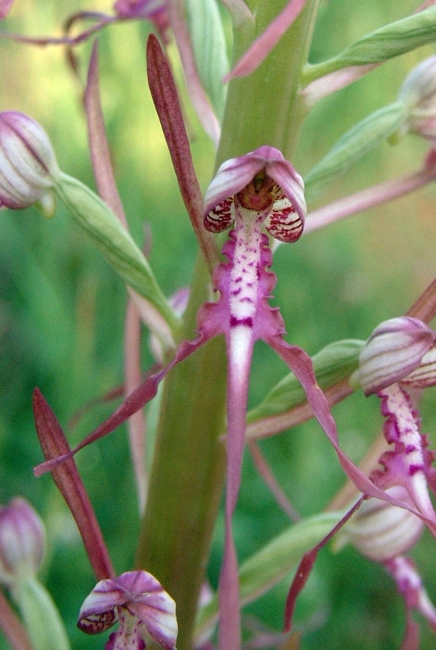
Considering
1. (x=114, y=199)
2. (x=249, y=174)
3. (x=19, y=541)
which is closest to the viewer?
(x=249, y=174)

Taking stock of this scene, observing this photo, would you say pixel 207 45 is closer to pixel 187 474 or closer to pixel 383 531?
pixel 187 474

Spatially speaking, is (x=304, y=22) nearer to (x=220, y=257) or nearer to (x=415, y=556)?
(x=220, y=257)

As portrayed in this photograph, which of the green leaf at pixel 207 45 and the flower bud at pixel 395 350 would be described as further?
the green leaf at pixel 207 45

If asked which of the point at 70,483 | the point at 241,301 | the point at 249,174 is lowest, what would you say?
the point at 70,483

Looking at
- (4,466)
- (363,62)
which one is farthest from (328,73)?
(4,466)

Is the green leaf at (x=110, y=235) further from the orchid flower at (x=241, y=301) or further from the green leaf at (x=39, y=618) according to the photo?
the green leaf at (x=39, y=618)

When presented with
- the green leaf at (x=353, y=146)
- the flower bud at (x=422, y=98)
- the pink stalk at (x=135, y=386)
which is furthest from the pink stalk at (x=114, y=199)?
→ the flower bud at (x=422, y=98)

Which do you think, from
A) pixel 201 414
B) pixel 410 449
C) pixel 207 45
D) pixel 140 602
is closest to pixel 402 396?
pixel 410 449
